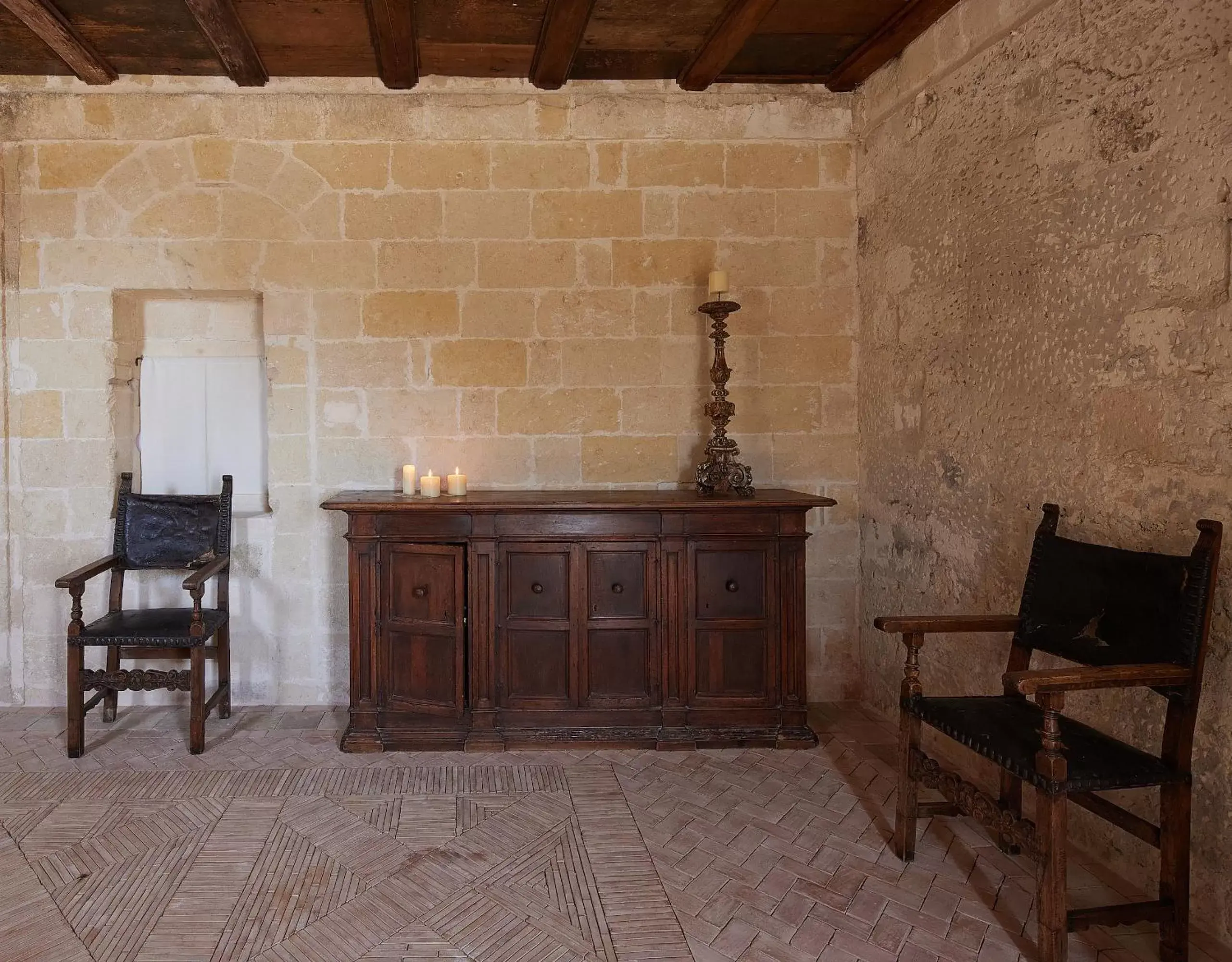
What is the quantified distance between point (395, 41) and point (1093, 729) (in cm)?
378

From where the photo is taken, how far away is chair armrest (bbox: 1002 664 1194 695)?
185cm

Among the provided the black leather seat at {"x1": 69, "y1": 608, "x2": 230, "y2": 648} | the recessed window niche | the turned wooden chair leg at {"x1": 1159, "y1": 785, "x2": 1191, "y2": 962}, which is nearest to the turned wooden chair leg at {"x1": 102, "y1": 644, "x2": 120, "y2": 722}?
the black leather seat at {"x1": 69, "y1": 608, "x2": 230, "y2": 648}

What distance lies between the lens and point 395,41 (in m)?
3.31

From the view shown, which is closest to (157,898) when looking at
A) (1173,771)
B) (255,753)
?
(255,753)

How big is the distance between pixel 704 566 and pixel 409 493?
4.77ft

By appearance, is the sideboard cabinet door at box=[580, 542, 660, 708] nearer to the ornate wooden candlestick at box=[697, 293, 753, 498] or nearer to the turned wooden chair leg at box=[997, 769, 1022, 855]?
the ornate wooden candlestick at box=[697, 293, 753, 498]

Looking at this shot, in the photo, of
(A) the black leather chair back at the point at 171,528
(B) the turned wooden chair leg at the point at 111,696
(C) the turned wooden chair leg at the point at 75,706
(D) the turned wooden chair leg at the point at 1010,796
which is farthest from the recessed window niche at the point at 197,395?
(D) the turned wooden chair leg at the point at 1010,796

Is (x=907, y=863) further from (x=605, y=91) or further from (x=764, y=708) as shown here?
(x=605, y=91)

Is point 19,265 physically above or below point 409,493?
above

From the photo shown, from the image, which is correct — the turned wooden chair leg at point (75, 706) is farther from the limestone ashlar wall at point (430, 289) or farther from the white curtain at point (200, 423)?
the white curtain at point (200, 423)

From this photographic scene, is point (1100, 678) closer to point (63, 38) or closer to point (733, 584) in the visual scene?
point (733, 584)

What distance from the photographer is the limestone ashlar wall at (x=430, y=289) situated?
3762 millimetres

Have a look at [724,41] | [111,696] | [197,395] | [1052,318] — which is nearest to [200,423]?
[197,395]

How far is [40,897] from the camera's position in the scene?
2217 millimetres
